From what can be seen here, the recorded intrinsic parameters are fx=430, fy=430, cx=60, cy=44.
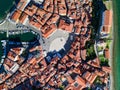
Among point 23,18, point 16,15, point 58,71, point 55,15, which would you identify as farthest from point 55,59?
point 16,15

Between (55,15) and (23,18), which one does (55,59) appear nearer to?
(55,15)

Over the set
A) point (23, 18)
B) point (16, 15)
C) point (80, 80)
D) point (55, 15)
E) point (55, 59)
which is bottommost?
point (80, 80)

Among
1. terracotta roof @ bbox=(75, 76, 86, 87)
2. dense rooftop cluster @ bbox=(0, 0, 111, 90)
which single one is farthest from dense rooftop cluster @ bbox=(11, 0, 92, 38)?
terracotta roof @ bbox=(75, 76, 86, 87)

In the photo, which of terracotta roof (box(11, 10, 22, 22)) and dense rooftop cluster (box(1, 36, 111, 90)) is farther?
terracotta roof (box(11, 10, 22, 22))

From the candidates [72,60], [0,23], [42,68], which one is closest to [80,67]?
[72,60]

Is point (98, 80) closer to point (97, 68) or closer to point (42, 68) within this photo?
point (97, 68)

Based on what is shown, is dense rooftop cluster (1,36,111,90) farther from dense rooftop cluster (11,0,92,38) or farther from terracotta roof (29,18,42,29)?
terracotta roof (29,18,42,29)

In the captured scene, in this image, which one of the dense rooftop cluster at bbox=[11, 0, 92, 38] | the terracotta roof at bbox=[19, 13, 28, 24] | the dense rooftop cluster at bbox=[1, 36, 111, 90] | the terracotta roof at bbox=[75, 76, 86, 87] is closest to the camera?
the terracotta roof at bbox=[75, 76, 86, 87]

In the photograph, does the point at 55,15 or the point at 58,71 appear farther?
the point at 55,15

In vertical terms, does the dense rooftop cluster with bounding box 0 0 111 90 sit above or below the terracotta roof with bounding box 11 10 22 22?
below

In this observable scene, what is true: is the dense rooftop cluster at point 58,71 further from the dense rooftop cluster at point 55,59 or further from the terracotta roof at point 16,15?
the terracotta roof at point 16,15

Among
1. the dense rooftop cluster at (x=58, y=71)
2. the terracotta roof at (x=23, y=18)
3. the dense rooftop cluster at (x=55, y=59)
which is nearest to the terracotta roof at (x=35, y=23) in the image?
the dense rooftop cluster at (x=55, y=59)

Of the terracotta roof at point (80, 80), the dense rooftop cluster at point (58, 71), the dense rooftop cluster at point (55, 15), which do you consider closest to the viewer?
the terracotta roof at point (80, 80)
